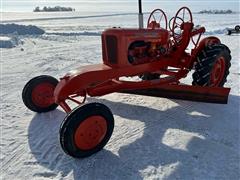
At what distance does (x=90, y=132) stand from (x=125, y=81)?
4.28 feet

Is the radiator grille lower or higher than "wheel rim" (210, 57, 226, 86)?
higher

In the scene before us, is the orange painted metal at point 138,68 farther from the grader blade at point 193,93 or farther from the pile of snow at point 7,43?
the pile of snow at point 7,43

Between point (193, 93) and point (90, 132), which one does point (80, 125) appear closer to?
point (90, 132)

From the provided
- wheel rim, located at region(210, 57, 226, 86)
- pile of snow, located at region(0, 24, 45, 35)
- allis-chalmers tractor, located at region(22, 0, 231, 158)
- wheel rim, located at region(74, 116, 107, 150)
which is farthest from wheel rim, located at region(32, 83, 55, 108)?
pile of snow, located at region(0, 24, 45, 35)

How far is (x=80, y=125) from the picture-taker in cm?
372

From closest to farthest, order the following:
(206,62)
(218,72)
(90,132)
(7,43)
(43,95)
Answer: (90,132), (43,95), (206,62), (218,72), (7,43)

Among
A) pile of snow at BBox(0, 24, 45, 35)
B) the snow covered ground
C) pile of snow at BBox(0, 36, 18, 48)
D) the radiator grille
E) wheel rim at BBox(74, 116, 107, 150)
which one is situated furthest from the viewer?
pile of snow at BBox(0, 24, 45, 35)

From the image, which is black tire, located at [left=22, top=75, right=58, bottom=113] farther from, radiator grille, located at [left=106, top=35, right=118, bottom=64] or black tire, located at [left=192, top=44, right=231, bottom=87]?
black tire, located at [left=192, top=44, right=231, bottom=87]

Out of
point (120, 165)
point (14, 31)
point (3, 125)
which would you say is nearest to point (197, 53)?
point (120, 165)

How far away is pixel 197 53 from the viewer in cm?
558

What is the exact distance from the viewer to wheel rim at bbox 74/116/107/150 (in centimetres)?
375

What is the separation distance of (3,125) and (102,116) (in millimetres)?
1702

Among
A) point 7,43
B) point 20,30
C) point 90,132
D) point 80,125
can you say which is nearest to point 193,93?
point 90,132

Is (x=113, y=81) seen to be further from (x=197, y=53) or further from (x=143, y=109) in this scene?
(x=197, y=53)
